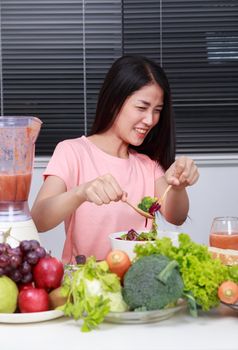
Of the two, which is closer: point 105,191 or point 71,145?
point 105,191

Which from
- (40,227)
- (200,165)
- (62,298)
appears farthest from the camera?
(200,165)

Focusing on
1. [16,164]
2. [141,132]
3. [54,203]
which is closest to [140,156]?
[141,132]

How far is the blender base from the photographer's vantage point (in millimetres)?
1273

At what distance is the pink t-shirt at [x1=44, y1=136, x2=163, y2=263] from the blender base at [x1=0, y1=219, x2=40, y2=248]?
61cm

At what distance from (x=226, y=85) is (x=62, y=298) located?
2.23m

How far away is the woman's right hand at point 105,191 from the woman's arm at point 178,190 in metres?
0.24

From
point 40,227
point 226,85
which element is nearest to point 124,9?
point 226,85

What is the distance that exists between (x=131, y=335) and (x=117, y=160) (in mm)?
1085

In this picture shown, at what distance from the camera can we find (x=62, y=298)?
3.70 ft

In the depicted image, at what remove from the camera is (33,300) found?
1.11 metres

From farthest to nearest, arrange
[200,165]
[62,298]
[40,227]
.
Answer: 1. [200,165]
2. [40,227]
3. [62,298]

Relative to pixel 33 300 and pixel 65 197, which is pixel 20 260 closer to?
pixel 33 300

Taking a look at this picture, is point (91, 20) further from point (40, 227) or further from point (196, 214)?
point (40, 227)

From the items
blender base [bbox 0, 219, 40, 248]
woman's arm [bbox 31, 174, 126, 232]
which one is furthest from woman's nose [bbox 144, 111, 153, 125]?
blender base [bbox 0, 219, 40, 248]
